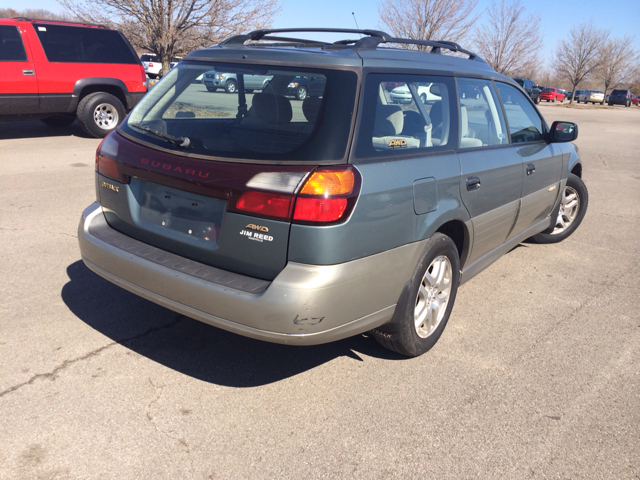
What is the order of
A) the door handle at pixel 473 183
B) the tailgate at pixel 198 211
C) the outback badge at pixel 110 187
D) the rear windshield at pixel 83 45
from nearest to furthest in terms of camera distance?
the tailgate at pixel 198 211 → the outback badge at pixel 110 187 → the door handle at pixel 473 183 → the rear windshield at pixel 83 45

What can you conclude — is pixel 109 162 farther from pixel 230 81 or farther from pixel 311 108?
pixel 311 108

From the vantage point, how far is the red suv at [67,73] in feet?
32.4

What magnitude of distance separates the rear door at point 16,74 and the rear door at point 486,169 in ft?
29.3

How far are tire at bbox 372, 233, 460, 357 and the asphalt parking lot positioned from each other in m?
0.15

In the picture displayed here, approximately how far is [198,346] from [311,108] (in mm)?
1640

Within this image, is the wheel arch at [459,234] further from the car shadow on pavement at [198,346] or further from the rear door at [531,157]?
the rear door at [531,157]

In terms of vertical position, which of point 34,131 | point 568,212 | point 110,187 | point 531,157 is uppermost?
point 531,157

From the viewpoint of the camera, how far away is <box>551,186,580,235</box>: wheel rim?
6.00 meters

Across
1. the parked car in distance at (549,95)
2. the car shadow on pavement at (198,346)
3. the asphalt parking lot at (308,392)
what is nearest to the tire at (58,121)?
the asphalt parking lot at (308,392)

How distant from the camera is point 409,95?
11.0 ft

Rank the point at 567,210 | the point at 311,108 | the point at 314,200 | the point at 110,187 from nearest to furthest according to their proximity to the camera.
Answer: the point at 314,200
the point at 311,108
the point at 110,187
the point at 567,210

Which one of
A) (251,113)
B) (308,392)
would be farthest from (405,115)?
(308,392)

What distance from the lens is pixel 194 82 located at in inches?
136

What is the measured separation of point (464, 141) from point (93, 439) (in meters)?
2.76
